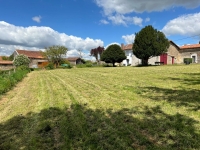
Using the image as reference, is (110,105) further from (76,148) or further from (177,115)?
(76,148)

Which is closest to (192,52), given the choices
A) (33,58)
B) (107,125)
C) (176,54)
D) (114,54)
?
(176,54)

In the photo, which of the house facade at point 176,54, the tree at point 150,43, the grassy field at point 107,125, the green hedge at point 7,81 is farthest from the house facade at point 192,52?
the grassy field at point 107,125

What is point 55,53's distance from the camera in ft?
154

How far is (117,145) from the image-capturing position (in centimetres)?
304

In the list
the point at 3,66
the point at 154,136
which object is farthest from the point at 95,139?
the point at 3,66

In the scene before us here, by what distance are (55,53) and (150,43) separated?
27.0 meters

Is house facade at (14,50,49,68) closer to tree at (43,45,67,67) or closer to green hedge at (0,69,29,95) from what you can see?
tree at (43,45,67,67)

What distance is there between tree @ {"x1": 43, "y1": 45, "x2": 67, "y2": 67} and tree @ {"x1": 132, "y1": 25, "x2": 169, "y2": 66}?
2355cm

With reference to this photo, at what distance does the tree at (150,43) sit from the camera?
95.8 ft

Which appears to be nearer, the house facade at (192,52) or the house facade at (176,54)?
the house facade at (192,52)

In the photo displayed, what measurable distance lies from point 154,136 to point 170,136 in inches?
11.2

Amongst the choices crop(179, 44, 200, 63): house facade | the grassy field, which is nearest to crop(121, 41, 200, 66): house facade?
crop(179, 44, 200, 63): house facade

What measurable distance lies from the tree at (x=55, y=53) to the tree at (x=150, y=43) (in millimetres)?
23554

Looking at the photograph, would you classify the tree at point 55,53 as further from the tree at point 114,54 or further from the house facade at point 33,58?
the tree at point 114,54
